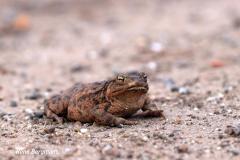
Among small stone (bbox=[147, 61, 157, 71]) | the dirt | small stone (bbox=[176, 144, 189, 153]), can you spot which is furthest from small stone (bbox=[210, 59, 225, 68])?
small stone (bbox=[176, 144, 189, 153])

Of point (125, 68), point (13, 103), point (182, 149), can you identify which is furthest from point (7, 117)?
point (125, 68)

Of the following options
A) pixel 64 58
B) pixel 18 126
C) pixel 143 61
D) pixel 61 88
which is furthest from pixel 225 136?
pixel 64 58

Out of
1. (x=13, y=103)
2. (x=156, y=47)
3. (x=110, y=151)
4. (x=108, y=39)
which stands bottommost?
(x=110, y=151)

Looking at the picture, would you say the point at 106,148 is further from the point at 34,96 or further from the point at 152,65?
the point at 152,65

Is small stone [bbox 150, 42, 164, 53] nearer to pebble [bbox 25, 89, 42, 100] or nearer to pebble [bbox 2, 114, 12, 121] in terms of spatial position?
pebble [bbox 25, 89, 42, 100]

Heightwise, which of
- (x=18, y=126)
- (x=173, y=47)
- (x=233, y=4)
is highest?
(x=233, y=4)

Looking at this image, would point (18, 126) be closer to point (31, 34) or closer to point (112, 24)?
point (31, 34)

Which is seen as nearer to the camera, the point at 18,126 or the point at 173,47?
the point at 18,126

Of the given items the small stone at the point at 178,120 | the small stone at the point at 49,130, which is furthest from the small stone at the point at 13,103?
the small stone at the point at 178,120
